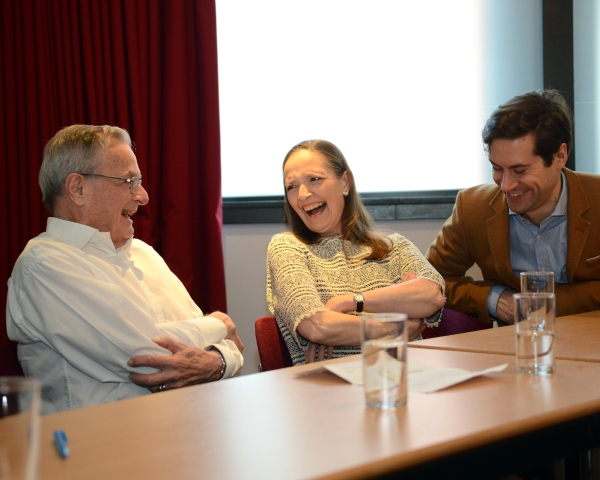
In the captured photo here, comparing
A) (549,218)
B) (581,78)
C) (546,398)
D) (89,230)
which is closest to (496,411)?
(546,398)

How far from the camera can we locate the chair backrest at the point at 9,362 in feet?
5.89

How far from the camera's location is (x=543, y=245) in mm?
2693

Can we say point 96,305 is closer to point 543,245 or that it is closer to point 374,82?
point 543,245

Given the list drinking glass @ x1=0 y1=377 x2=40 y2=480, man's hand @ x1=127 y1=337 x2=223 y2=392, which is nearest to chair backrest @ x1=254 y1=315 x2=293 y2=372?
man's hand @ x1=127 y1=337 x2=223 y2=392

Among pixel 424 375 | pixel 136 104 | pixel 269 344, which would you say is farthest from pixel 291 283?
pixel 136 104

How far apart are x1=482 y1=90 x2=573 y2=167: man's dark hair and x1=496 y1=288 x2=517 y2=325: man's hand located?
533 millimetres

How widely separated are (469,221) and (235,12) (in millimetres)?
1712

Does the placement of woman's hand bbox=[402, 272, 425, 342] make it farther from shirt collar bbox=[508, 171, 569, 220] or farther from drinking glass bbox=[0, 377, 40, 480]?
drinking glass bbox=[0, 377, 40, 480]

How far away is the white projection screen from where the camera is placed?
3.63 metres

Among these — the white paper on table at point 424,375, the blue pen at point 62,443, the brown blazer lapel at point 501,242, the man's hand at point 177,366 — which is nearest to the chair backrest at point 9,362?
the man's hand at point 177,366

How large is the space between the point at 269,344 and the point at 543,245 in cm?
118

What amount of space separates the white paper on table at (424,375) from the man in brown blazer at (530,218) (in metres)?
1.08

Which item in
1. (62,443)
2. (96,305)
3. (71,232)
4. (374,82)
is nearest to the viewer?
(62,443)

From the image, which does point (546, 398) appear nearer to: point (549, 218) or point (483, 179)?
point (549, 218)
